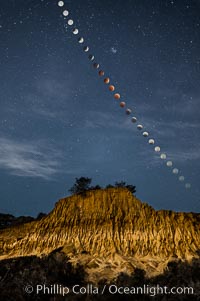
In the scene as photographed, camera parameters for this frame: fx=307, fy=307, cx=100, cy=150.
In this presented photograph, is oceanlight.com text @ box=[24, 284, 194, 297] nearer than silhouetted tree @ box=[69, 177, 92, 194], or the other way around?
oceanlight.com text @ box=[24, 284, 194, 297]

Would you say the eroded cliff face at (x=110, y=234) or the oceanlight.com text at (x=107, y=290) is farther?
the eroded cliff face at (x=110, y=234)

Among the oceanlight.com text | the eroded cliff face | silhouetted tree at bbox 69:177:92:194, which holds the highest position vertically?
silhouetted tree at bbox 69:177:92:194

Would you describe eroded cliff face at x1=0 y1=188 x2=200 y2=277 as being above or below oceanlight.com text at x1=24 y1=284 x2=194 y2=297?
above

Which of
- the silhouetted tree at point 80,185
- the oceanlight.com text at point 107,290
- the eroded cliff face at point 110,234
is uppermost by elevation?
the silhouetted tree at point 80,185

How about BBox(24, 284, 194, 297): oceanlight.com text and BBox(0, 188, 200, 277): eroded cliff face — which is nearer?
BBox(24, 284, 194, 297): oceanlight.com text

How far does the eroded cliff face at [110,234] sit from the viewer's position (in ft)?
68.5

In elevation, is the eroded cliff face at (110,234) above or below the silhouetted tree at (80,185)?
below

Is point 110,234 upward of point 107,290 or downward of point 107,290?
upward

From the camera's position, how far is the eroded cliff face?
20.9 m

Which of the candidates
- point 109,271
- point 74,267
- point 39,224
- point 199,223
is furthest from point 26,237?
point 199,223

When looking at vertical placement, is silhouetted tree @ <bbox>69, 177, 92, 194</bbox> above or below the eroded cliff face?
above

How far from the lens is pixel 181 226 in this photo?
74.2 ft

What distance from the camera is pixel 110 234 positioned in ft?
Answer: 74.3

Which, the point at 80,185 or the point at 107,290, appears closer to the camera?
the point at 107,290
